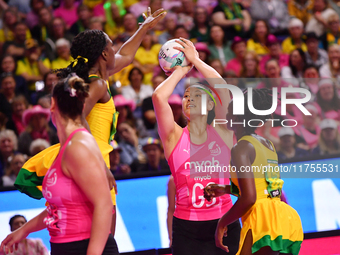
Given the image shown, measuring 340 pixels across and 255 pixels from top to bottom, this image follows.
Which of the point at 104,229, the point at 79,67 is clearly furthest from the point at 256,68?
the point at 104,229

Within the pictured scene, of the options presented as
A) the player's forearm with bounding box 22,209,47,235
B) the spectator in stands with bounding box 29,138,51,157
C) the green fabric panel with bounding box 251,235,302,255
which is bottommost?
the green fabric panel with bounding box 251,235,302,255

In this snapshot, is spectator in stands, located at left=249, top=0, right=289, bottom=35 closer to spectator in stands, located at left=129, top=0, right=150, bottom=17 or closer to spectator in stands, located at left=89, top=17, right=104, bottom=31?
spectator in stands, located at left=129, top=0, right=150, bottom=17

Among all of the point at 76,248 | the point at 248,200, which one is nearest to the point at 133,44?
the point at 248,200

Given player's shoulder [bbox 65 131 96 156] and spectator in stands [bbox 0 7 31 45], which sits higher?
spectator in stands [bbox 0 7 31 45]

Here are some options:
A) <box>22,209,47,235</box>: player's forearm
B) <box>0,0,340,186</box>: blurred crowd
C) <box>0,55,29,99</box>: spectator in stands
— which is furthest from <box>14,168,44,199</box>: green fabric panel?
<box>0,55,29,99</box>: spectator in stands

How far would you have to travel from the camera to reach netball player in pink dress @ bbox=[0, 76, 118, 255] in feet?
6.52

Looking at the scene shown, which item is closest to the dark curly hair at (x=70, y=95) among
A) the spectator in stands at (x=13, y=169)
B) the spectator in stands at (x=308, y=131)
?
the spectator in stands at (x=13, y=169)

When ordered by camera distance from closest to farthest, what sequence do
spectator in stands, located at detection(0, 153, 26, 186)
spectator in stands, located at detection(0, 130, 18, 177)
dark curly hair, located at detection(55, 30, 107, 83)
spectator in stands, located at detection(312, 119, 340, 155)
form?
dark curly hair, located at detection(55, 30, 107, 83) < spectator in stands, located at detection(0, 153, 26, 186) < spectator in stands, located at detection(0, 130, 18, 177) < spectator in stands, located at detection(312, 119, 340, 155)

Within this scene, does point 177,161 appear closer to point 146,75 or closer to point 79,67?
point 79,67

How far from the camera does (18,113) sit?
19.4 ft

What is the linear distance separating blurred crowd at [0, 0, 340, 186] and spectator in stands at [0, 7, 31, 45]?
2 cm

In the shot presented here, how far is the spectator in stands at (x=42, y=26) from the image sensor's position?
278 inches

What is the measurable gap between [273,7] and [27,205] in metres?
5.99

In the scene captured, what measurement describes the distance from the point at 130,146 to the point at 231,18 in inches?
137
